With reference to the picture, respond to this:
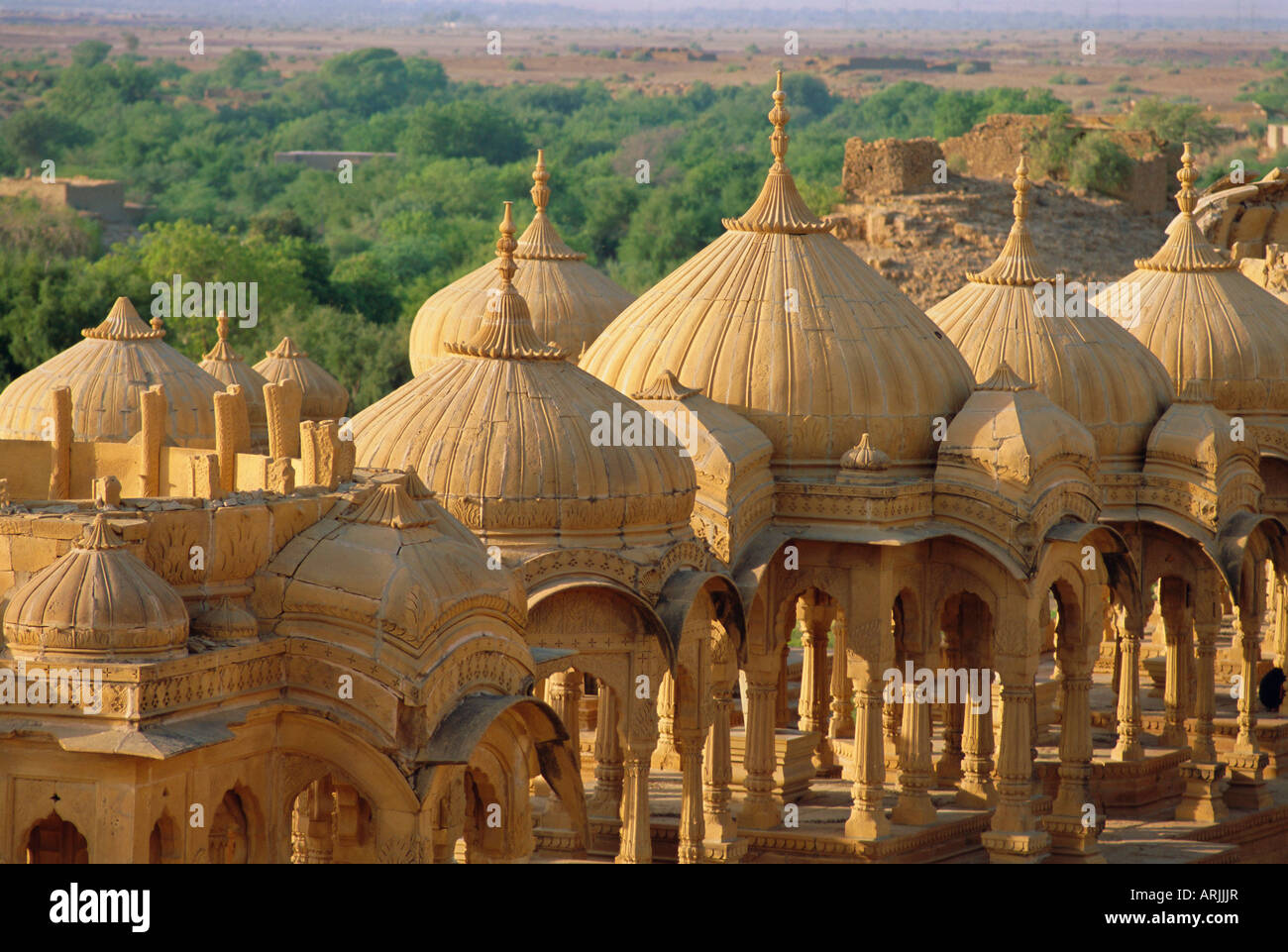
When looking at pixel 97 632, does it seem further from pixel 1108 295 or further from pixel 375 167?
pixel 375 167

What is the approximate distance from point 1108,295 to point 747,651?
8.62m

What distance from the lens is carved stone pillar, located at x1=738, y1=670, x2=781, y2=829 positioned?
26.5 metres

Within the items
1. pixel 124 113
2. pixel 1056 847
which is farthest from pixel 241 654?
pixel 124 113

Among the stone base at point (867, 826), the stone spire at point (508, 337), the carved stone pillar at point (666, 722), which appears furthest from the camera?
the stone base at point (867, 826)

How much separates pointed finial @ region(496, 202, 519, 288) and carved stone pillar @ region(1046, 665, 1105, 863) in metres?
6.68

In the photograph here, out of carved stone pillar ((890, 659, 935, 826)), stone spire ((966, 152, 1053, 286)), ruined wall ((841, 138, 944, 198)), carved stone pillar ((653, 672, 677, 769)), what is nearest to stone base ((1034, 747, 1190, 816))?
carved stone pillar ((890, 659, 935, 826))

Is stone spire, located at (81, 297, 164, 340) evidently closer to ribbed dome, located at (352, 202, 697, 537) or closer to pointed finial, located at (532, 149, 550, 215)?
pointed finial, located at (532, 149, 550, 215)

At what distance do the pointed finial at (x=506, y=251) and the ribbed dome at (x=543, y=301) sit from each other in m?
7.44

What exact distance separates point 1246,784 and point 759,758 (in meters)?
6.30

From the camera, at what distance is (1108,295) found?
32.8 meters

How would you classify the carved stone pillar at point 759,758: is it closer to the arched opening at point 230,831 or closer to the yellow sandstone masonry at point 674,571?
the yellow sandstone masonry at point 674,571

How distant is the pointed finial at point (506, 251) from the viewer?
80.6 feet
